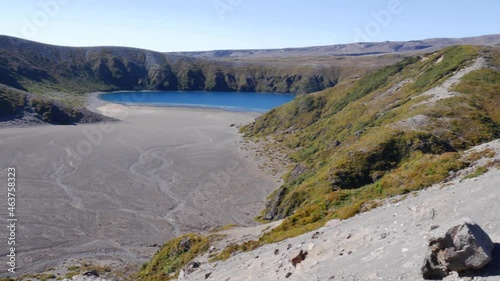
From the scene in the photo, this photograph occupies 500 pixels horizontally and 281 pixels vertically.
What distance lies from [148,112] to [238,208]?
93.7m

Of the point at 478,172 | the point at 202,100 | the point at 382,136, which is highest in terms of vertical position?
the point at 478,172

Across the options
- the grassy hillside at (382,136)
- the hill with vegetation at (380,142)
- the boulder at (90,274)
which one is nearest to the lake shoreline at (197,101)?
the grassy hillside at (382,136)

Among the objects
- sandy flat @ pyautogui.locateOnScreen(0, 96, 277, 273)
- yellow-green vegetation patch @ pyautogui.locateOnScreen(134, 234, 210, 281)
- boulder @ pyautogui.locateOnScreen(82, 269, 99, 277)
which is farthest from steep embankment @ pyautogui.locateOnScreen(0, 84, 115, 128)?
yellow-green vegetation patch @ pyautogui.locateOnScreen(134, 234, 210, 281)

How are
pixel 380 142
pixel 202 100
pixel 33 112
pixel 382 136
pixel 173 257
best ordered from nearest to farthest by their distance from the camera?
pixel 173 257
pixel 380 142
pixel 382 136
pixel 33 112
pixel 202 100

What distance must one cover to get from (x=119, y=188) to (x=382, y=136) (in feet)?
117

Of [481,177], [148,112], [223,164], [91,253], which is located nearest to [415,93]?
[223,164]

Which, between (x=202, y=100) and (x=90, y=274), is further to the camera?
(x=202, y=100)

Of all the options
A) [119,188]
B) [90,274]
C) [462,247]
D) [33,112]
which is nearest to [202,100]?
[33,112]

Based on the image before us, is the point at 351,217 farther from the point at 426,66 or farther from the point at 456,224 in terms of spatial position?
the point at 426,66

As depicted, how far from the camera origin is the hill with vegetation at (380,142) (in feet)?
92.4

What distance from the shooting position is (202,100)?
181625 mm

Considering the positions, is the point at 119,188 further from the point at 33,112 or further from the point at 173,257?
the point at 33,112

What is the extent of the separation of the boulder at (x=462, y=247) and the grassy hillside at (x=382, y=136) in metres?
13.3

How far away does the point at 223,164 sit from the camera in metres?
71.1
